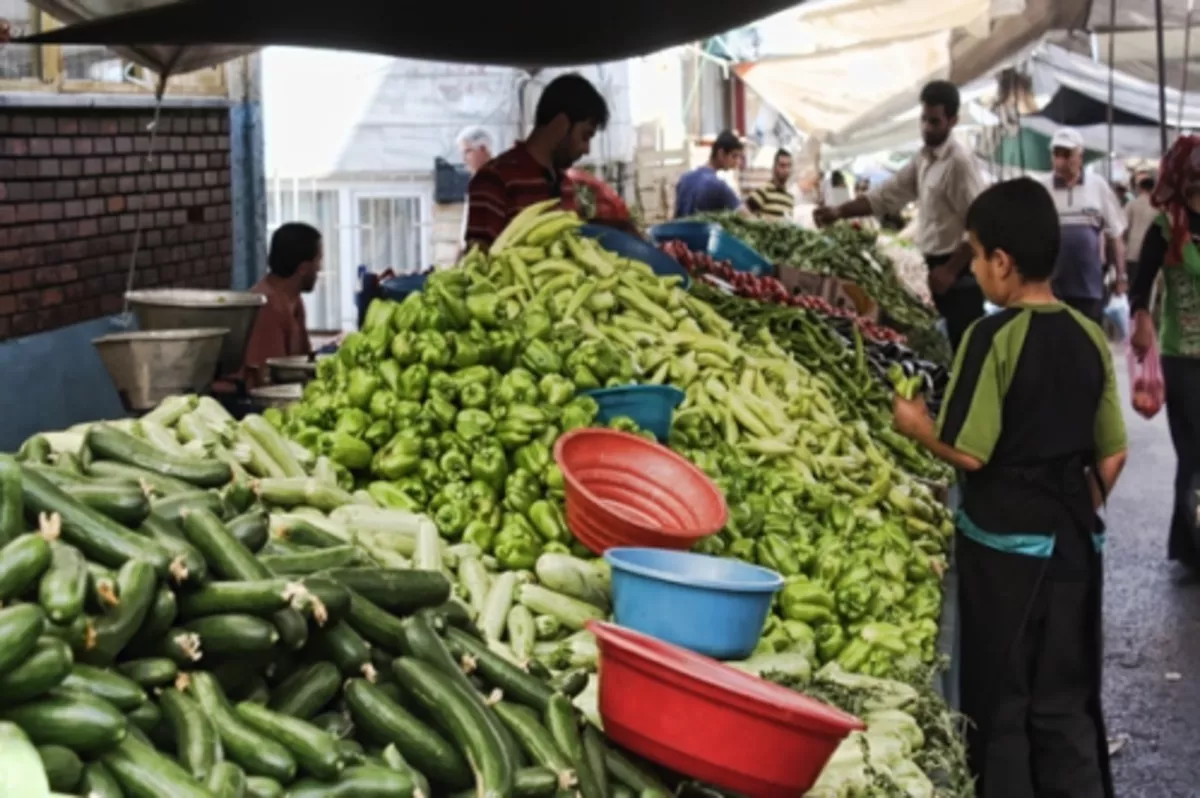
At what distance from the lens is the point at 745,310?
27.3 feet

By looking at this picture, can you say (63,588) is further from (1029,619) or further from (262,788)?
(1029,619)

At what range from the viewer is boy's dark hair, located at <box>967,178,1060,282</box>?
5422 mm

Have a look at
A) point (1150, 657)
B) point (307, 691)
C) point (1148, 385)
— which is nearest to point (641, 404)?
point (307, 691)

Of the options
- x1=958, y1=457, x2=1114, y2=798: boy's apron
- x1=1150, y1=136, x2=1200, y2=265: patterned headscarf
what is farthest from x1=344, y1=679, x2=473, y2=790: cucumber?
x1=1150, y1=136, x2=1200, y2=265: patterned headscarf

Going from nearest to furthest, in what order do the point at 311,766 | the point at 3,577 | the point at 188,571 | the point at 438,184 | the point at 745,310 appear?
the point at 3,577 < the point at 311,766 < the point at 188,571 < the point at 745,310 < the point at 438,184

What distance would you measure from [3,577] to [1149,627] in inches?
303

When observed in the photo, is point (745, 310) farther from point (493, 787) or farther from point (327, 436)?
point (493, 787)

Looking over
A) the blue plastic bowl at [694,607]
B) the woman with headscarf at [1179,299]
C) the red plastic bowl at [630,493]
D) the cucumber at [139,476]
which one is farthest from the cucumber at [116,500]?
the woman with headscarf at [1179,299]

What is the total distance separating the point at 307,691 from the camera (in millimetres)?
3029

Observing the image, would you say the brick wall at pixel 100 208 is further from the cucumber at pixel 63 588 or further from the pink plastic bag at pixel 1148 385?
the pink plastic bag at pixel 1148 385

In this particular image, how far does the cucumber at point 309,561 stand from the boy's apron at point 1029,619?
2.81m

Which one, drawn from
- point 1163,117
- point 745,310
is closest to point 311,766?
point 745,310

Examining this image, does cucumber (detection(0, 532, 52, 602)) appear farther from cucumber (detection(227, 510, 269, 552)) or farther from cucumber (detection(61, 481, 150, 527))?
cucumber (detection(227, 510, 269, 552))

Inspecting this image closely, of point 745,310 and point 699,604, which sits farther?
point 745,310
